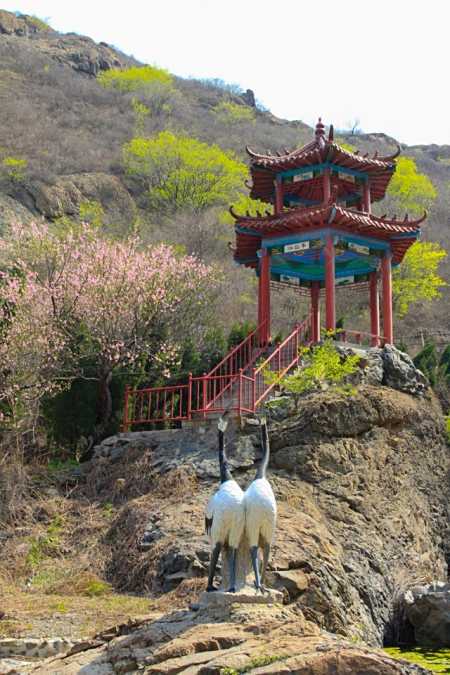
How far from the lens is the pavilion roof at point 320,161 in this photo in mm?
18500

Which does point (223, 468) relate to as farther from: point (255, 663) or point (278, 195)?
point (278, 195)

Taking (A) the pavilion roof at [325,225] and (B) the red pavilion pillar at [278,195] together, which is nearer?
(A) the pavilion roof at [325,225]

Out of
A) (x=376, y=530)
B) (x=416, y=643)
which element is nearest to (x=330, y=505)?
(x=376, y=530)

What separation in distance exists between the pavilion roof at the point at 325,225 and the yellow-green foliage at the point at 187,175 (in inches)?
949

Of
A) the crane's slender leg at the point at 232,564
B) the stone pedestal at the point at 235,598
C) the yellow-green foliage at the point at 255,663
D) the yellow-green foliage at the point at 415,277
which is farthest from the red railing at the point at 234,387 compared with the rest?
the yellow-green foliage at the point at 415,277

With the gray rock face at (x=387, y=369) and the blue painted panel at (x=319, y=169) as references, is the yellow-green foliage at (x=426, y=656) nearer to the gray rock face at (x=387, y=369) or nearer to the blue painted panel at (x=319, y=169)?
the gray rock face at (x=387, y=369)

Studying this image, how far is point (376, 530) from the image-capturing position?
14.5 metres

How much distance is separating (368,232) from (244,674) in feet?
40.2

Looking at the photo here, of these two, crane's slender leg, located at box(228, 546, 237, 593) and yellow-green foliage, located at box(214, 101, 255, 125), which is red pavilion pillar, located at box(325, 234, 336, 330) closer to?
crane's slender leg, located at box(228, 546, 237, 593)

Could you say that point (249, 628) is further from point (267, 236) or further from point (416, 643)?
point (267, 236)

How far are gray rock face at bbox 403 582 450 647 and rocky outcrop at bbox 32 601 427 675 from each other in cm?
460

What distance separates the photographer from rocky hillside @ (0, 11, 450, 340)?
39656mm

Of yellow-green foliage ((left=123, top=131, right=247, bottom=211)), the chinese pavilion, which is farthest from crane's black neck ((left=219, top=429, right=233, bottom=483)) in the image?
yellow-green foliage ((left=123, top=131, right=247, bottom=211))

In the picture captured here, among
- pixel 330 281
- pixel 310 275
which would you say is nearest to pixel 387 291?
pixel 330 281
